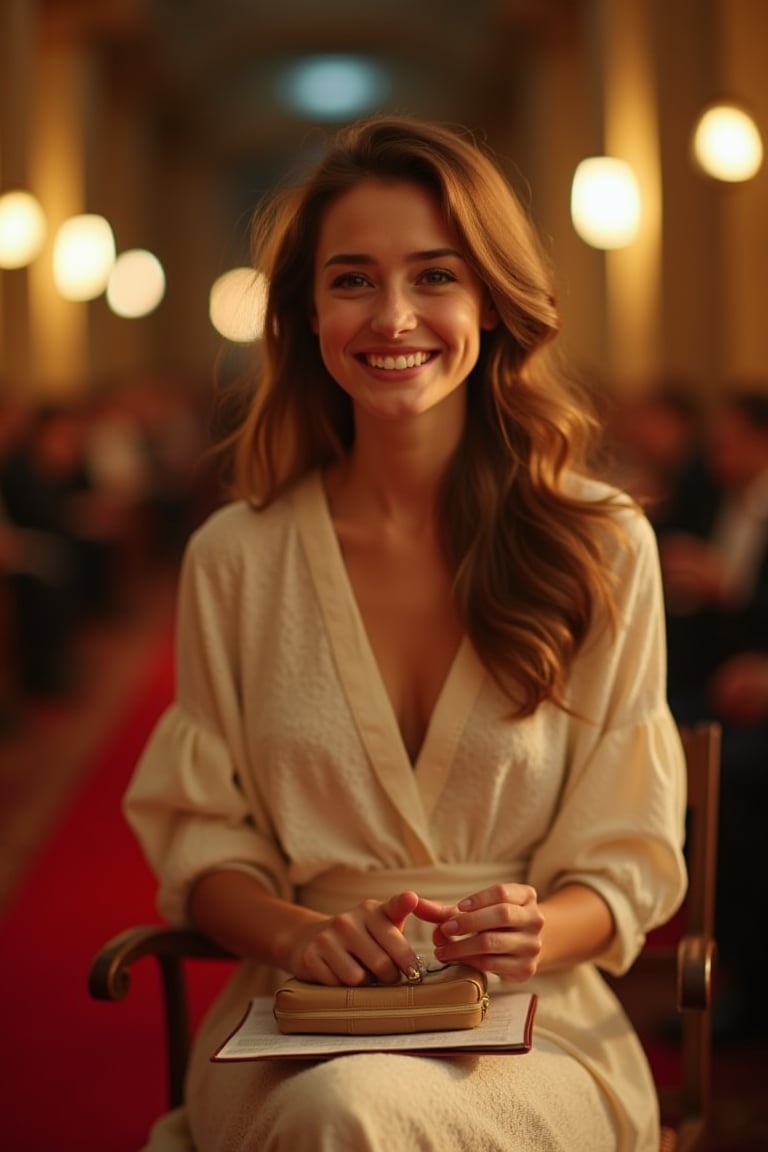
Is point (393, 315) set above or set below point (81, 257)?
below

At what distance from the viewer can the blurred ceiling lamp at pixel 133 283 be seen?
1947 centimetres

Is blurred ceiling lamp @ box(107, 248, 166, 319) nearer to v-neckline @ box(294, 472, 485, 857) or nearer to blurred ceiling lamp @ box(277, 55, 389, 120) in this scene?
blurred ceiling lamp @ box(277, 55, 389, 120)

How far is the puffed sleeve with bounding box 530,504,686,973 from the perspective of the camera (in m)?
2.26

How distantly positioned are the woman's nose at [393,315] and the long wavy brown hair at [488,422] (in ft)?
0.38

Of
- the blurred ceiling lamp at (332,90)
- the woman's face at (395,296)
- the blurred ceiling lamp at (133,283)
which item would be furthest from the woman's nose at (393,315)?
the blurred ceiling lamp at (332,90)

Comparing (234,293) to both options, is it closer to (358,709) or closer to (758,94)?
(358,709)

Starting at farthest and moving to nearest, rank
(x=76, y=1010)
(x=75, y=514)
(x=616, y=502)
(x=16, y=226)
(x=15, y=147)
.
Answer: (x=15, y=147), (x=75, y=514), (x=16, y=226), (x=76, y=1010), (x=616, y=502)

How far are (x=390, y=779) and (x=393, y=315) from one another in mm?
623

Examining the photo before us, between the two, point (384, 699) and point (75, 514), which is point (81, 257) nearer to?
point (75, 514)

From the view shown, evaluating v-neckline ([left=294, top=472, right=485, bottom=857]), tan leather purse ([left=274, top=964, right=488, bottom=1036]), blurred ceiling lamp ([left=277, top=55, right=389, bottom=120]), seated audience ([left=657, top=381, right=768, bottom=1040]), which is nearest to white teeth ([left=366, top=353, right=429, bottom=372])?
v-neckline ([left=294, top=472, right=485, bottom=857])

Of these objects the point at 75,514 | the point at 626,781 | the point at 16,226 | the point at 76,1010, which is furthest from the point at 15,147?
the point at 626,781

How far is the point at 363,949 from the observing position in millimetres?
1977

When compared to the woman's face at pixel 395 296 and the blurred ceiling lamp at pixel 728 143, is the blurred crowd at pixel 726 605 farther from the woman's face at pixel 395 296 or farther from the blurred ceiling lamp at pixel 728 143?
the blurred ceiling lamp at pixel 728 143

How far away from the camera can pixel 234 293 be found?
106 inches
